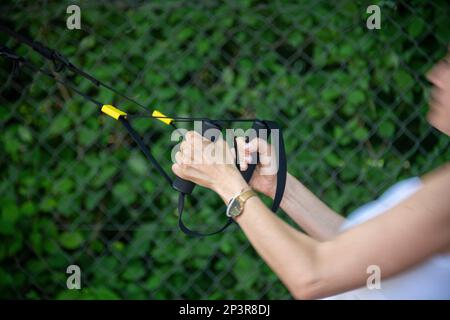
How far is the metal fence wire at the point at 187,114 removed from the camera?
7.78 feet

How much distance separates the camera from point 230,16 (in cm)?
236

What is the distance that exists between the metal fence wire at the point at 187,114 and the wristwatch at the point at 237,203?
1.13 meters

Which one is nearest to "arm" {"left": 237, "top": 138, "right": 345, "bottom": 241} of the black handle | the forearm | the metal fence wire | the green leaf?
the forearm

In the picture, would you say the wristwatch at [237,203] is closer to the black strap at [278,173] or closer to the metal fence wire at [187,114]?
the black strap at [278,173]

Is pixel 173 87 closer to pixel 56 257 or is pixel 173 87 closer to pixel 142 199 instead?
pixel 142 199

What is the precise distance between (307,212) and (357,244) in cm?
45

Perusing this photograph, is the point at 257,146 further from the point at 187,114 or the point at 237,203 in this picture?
the point at 187,114

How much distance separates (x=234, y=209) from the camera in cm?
125

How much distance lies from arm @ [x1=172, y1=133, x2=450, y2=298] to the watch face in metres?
0.01

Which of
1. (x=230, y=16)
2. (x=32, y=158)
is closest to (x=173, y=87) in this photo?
(x=230, y=16)

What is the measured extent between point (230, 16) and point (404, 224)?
1.41m

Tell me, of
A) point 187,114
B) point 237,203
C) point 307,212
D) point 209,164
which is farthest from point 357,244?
point 187,114

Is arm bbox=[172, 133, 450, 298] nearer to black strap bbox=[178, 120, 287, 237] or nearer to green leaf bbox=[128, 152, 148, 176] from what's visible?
black strap bbox=[178, 120, 287, 237]

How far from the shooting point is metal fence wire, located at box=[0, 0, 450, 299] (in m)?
2.37
